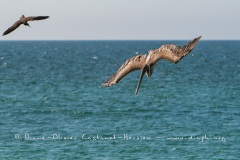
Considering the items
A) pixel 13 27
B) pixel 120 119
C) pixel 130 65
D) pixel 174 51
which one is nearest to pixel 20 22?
pixel 13 27

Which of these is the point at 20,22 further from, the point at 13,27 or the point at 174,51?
the point at 174,51

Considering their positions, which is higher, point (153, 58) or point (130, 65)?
point (153, 58)

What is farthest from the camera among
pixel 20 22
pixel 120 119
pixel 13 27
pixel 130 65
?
pixel 120 119

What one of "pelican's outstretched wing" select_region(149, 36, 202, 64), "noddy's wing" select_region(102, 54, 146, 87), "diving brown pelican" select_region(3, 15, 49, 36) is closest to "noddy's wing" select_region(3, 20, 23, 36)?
"diving brown pelican" select_region(3, 15, 49, 36)

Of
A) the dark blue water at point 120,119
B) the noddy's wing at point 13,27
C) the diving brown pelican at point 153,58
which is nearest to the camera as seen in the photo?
the diving brown pelican at point 153,58

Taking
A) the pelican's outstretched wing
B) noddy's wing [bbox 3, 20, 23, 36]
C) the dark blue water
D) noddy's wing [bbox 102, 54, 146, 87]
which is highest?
noddy's wing [bbox 3, 20, 23, 36]

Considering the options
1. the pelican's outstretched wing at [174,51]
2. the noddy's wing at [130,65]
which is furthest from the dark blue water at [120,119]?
the pelican's outstretched wing at [174,51]

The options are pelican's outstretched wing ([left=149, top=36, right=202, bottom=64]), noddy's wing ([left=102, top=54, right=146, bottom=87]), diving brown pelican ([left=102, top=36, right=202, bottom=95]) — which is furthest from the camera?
noddy's wing ([left=102, top=54, right=146, bottom=87])

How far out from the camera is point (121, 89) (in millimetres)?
91938

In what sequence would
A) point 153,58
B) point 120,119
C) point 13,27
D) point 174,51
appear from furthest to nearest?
point 120,119 < point 13,27 < point 153,58 < point 174,51

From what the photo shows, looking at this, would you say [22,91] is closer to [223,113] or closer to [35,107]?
[35,107]

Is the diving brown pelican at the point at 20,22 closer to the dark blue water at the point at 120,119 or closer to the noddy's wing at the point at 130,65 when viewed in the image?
the noddy's wing at the point at 130,65

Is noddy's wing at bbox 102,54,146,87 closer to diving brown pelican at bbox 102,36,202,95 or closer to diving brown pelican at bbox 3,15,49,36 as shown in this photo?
diving brown pelican at bbox 102,36,202,95

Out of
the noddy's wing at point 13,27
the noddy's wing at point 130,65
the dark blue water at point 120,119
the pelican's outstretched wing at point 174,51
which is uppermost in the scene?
the noddy's wing at point 13,27
